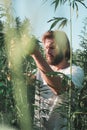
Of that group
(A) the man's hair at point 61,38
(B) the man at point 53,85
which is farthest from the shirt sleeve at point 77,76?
(A) the man's hair at point 61,38

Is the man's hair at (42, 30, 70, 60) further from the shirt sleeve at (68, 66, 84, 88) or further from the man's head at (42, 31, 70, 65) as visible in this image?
the shirt sleeve at (68, 66, 84, 88)

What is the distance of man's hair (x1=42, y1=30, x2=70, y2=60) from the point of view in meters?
3.40

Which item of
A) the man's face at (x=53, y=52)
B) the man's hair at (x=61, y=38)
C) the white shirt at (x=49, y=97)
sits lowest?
the white shirt at (x=49, y=97)

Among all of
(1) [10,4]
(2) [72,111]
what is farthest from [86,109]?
(1) [10,4]

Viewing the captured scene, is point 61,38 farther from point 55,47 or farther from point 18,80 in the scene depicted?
point 18,80

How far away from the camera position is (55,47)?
3395mm

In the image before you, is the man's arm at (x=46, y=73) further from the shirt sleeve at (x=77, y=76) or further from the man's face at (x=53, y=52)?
the man's face at (x=53, y=52)

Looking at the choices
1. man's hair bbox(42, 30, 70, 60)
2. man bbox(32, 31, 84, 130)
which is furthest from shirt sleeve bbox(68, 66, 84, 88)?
man's hair bbox(42, 30, 70, 60)

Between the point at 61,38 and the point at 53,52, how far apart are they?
0.13 meters

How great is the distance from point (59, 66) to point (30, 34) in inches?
29.8

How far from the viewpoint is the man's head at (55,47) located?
3.41 metres

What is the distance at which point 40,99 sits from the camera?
355 centimetres

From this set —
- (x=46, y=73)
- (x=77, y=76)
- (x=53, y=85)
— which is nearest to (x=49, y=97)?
(x=77, y=76)

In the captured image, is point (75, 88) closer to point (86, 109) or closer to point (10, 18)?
point (86, 109)
